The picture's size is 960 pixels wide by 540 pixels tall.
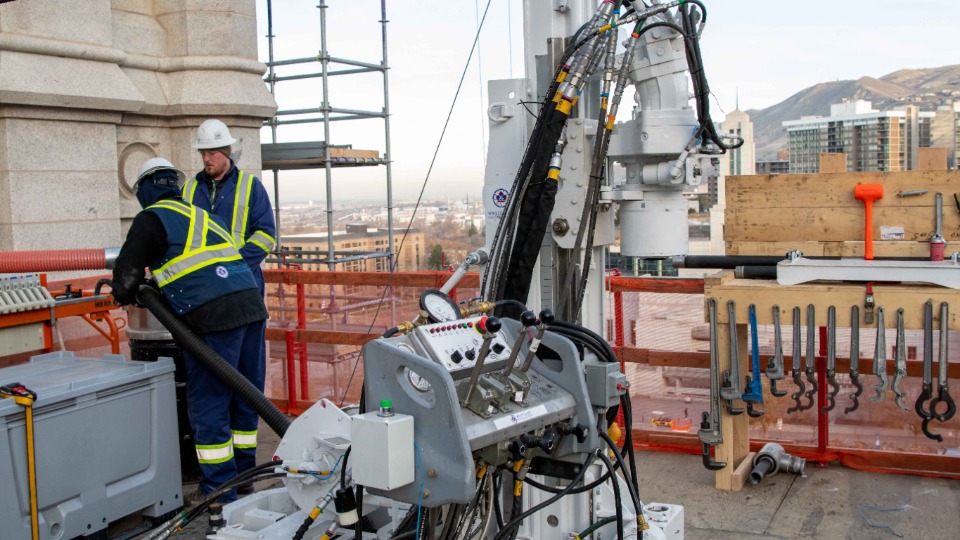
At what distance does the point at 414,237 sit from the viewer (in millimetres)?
15570

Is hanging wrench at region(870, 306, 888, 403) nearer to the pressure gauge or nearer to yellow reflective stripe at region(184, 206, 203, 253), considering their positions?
the pressure gauge

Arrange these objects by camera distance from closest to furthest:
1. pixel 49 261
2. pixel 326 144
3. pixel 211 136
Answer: pixel 49 261
pixel 211 136
pixel 326 144

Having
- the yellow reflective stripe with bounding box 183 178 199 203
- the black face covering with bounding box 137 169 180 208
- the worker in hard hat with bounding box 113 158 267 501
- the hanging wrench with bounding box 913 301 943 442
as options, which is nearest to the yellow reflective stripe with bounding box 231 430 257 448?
the worker in hard hat with bounding box 113 158 267 501

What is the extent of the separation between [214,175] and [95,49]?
83.1 inches

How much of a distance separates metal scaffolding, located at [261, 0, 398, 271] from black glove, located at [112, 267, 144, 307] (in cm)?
615

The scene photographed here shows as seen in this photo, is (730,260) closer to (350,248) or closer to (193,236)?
(193,236)

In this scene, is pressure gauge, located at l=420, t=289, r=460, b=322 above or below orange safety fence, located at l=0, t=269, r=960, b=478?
above

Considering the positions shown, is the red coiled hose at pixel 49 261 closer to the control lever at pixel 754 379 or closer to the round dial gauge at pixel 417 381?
the round dial gauge at pixel 417 381

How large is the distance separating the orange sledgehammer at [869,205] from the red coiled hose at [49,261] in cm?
435

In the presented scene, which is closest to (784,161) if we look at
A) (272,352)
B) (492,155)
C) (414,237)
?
(414,237)

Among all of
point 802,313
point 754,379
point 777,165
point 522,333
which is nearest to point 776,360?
point 754,379

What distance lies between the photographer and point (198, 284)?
4988mm

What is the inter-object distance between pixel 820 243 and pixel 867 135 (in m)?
49.1

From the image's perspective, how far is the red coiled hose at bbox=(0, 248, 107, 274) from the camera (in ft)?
17.9
